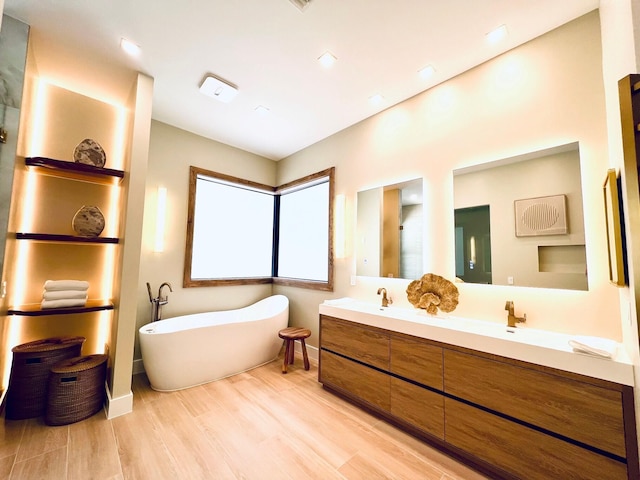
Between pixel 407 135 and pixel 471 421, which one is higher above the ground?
pixel 407 135

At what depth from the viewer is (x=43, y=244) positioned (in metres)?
2.58

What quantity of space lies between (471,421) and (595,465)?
57 centimetres

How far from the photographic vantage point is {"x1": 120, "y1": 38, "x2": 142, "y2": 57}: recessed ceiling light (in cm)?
214

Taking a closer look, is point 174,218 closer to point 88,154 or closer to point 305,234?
point 88,154

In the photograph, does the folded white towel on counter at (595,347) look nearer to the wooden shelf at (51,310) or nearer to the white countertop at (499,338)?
the white countertop at (499,338)

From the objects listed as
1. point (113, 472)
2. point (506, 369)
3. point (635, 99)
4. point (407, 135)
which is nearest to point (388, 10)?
point (407, 135)

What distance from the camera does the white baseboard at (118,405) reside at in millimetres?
2217

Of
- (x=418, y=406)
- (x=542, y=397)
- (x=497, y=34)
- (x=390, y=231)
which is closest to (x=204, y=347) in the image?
(x=418, y=406)

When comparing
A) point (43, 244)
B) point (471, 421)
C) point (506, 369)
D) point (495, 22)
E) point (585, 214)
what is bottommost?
point (471, 421)

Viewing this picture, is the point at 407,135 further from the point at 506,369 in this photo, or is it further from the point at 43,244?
the point at 43,244

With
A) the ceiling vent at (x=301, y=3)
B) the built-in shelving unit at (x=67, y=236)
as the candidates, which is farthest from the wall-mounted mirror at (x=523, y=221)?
the built-in shelving unit at (x=67, y=236)

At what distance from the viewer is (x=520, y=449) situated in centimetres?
153

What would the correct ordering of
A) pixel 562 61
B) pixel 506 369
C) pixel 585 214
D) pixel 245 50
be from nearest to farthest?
pixel 506 369
pixel 585 214
pixel 562 61
pixel 245 50

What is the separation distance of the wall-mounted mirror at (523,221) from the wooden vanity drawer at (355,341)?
0.94 meters
